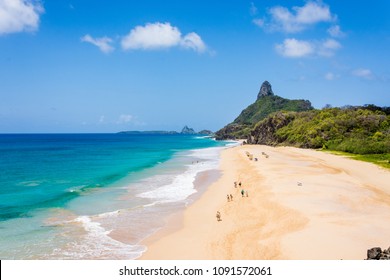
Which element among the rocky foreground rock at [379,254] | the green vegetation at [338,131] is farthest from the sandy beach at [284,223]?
the green vegetation at [338,131]

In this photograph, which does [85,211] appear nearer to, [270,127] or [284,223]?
[284,223]

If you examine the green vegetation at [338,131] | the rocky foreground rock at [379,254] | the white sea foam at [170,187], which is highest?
the green vegetation at [338,131]

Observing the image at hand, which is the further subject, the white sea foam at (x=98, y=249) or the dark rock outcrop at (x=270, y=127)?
the dark rock outcrop at (x=270, y=127)

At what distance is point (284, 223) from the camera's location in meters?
22.5

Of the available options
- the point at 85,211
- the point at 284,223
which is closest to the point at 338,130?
the point at 284,223

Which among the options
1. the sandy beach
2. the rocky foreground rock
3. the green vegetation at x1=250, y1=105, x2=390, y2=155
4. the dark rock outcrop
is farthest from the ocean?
the dark rock outcrop

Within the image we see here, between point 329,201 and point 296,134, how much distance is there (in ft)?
257

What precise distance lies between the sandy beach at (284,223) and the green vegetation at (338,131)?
120ft

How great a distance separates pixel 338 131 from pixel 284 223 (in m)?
75.5

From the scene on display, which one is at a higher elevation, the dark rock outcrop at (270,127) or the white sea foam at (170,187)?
the dark rock outcrop at (270,127)

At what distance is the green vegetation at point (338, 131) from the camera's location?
72000 millimetres

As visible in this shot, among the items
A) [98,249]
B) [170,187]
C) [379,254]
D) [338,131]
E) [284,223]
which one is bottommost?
[98,249]

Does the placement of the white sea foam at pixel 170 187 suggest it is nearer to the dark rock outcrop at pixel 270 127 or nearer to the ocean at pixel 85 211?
the ocean at pixel 85 211

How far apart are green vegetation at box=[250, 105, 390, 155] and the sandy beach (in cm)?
3672
